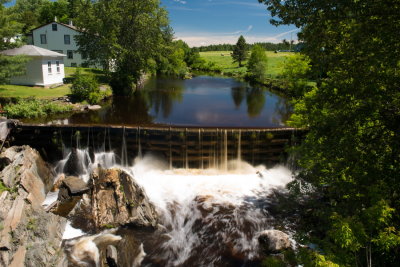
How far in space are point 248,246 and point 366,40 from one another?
856 centimetres

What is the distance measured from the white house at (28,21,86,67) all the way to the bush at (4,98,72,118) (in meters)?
28.2

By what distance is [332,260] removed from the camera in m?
5.88

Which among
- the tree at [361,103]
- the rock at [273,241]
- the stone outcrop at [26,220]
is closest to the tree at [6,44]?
the stone outcrop at [26,220]

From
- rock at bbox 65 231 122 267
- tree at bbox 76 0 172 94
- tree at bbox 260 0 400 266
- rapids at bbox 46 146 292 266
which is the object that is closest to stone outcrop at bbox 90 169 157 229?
rapids at bbox 46 146 292 266

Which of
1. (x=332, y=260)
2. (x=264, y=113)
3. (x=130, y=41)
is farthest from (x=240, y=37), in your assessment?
(x=332, y=260)

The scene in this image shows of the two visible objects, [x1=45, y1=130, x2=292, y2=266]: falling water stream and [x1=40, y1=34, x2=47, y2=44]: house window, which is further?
[x1=40, y1=34, x2=47, y2=44]: house window

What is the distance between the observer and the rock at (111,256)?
1030 centimetres

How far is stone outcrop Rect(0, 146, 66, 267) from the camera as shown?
9891 mm

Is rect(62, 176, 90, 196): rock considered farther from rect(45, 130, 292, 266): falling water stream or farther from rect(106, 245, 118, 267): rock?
rect(106, 245, 118, 267): rock

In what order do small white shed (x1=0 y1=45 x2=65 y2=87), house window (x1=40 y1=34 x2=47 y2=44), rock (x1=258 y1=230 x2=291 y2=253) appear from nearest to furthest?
rock (x1=258 y1=230 x2=291 y2=253) → small white shed (x1=0 y1=45 x2=65 y2=87) → house window (x1=40 y1=34 x2=47 y2=44)

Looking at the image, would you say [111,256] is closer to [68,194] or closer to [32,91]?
[68,194]

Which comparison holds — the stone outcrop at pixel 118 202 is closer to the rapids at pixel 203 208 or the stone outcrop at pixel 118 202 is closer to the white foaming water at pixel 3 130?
the rapids at pixel 203 208

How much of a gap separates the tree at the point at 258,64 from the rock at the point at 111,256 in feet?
176

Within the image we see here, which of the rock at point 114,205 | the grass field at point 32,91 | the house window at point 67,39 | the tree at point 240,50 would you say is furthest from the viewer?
the tree at point 240,50
